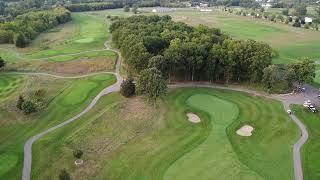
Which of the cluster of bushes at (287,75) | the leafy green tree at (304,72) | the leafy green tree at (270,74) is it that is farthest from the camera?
the leafy green tree at (304,72)

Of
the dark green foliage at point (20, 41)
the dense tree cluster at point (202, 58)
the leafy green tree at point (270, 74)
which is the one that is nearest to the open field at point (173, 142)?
the leafy green tree at point (270, 74)

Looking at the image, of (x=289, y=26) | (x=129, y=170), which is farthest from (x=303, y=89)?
(x=289, y=26)

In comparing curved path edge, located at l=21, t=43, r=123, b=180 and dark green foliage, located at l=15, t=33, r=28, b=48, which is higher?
dark green foliage, located at l=15, t=33, r=28, b=48

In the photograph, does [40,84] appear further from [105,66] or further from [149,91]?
[149,91]

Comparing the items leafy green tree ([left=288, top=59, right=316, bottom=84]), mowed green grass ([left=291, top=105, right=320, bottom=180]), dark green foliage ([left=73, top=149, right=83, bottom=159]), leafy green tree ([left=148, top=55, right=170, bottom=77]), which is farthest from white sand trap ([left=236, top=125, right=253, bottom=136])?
dark green foliage ([left=73, top=149, right=83, bottom=159])

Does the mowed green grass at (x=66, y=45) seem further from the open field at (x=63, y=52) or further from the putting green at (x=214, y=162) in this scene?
the putting green at (x=214, y=162)

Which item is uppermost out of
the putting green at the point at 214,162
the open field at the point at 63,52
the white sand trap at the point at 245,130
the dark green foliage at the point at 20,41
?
the dark green foliage at the point at 20,41

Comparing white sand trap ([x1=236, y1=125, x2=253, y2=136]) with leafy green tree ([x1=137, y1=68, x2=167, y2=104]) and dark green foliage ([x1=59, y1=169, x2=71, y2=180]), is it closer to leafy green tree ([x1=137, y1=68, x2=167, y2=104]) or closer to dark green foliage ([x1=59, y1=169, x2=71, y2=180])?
leafy green tree ([x1=137, y1=68, x2=167, y2=104])
